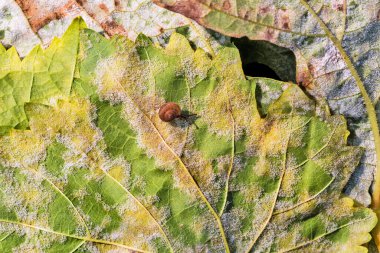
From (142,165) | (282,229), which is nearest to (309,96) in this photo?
(282,229)

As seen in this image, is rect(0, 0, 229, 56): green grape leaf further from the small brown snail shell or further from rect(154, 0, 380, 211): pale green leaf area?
the small brown snail shell

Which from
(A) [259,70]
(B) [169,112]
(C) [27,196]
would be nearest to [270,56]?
(A) [259,70]

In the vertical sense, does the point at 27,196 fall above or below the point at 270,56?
below

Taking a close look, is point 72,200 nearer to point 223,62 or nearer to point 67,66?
point 67,66

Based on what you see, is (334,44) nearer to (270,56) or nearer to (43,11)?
(270,56)

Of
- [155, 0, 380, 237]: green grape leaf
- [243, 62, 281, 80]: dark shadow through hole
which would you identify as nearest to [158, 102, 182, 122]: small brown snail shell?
[155, 0, 380, 237]: green grape leaf

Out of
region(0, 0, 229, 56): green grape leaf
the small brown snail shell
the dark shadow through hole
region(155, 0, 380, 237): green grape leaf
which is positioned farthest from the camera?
the dark shadow through hole

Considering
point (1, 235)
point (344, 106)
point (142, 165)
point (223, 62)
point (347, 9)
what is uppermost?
point (347, 9)
